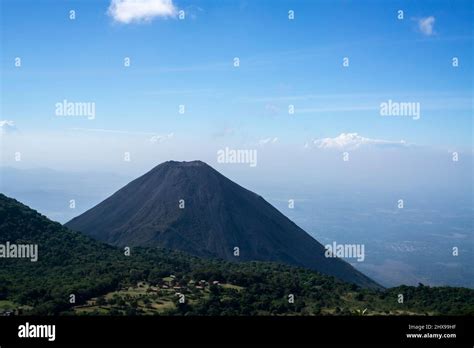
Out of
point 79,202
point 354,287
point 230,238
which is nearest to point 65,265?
point 354,287

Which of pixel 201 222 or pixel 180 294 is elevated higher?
pixel 201 222

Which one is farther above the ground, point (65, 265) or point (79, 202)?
point (79, 202)

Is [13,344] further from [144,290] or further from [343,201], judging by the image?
[343,201]

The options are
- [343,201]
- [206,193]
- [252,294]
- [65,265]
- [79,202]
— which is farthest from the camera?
[343,201]

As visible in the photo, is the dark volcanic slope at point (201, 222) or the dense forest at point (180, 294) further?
the dark volcanic slope at point (201, 222)

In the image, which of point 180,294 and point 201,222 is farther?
point 201,222
